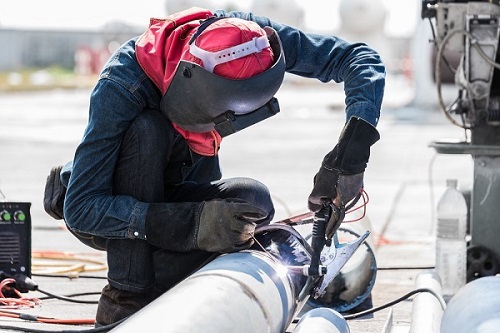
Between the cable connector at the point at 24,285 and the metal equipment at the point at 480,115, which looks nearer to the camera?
the cable connector at the point at 24,285

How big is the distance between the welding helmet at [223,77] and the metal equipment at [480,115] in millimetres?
1801

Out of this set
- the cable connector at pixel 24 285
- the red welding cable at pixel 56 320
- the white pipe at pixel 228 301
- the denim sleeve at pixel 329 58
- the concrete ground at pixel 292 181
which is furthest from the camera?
the concrete ground at pixel 292 181

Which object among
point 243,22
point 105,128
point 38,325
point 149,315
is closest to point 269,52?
point 243,22

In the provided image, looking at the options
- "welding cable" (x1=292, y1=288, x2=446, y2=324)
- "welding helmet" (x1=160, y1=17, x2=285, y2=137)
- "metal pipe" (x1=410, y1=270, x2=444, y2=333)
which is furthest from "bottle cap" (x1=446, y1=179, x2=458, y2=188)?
"welding helmet" (x1=160, y1=17, x2=285, y2=137)

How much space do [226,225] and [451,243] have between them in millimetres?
1854

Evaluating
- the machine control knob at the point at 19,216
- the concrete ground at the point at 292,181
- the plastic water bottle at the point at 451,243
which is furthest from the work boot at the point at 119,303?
the plastic water bottle at the point at 451,243

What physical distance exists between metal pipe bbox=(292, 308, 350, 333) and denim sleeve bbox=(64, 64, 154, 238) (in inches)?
27.3

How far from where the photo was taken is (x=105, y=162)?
3809mm

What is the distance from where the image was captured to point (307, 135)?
703 inches

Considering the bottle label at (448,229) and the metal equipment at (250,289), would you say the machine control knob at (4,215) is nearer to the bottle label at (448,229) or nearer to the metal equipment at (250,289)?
the metal equipment at (250,289)

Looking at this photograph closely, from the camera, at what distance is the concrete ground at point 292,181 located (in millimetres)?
5027

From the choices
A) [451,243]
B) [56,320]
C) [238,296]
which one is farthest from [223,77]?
[451,243]

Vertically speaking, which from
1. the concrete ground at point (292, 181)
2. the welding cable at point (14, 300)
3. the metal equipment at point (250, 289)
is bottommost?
the concrete ground at point (292, 181)

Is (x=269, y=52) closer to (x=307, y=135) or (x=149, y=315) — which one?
(x=149, y=315)
